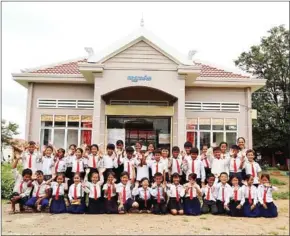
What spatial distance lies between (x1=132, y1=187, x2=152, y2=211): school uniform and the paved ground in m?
0.34

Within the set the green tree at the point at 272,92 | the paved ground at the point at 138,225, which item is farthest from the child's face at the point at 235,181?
the green tree at the point at 272,92

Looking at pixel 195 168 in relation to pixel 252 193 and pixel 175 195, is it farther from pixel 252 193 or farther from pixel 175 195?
pixel 252 193

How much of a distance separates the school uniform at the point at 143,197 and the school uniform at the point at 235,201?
1490mm

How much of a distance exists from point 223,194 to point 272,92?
16461 mm

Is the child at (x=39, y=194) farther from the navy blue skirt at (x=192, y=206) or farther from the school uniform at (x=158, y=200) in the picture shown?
the navy blue skirt at (x=192, y=206)

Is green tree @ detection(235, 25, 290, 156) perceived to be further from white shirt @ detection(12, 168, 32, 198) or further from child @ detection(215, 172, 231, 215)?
white shirt @ detection(12, 168, 32, 198)

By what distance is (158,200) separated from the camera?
21.4ft

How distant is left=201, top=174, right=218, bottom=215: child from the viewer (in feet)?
21.6

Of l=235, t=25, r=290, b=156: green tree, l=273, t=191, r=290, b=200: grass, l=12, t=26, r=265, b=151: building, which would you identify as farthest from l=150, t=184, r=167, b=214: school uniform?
l=235, t=25, r=290, b=156: green tree

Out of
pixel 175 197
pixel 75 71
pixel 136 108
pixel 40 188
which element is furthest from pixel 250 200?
pixel 75 71

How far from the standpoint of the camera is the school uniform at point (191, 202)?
6.45 metres

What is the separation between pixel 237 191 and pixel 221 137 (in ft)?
18.5

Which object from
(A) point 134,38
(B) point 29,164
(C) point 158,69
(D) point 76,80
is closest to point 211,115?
(C) point 158,69

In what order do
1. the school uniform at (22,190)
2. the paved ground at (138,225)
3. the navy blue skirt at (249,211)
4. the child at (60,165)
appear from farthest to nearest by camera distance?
the child at (60,165) → the school uniform at (22,190) → the navy blue skirt at (249,211) → the paved ground at (138,225)
